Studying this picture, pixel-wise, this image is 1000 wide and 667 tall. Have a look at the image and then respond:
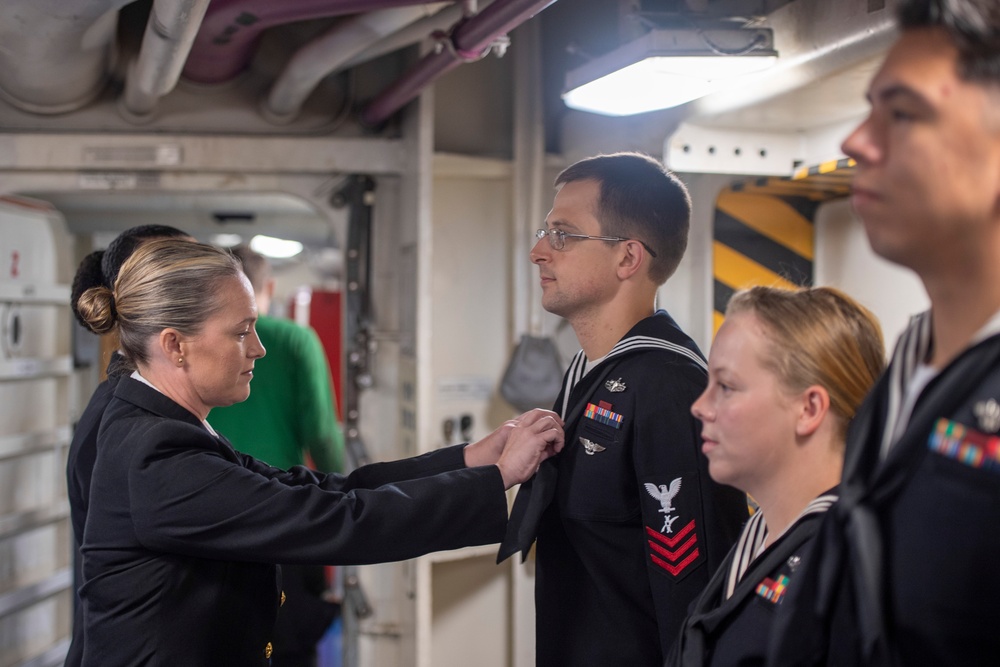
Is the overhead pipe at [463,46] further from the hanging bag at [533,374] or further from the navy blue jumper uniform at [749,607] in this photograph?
the navy blue jumper uniform at [749,607]

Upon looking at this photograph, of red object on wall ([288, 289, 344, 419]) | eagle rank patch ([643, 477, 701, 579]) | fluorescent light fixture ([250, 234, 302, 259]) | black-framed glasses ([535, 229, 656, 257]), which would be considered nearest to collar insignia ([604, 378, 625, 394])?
eagle rank patch ([643, 477, 701, 579])

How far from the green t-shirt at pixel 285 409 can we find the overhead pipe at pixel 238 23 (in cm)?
109

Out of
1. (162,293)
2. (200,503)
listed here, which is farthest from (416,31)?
(200,503)

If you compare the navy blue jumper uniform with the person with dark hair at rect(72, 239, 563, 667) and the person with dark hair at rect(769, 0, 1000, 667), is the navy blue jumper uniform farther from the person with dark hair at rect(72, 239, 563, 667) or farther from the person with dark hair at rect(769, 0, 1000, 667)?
the person with dark hair at rect(72, 239, 563, 667)

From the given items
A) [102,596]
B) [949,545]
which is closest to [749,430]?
[949,545]

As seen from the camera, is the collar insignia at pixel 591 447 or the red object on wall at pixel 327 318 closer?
the collar insignia at pixel 591 447

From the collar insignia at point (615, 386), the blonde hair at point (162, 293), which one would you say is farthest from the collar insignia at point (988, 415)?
the blonde hair at point (162, 293)

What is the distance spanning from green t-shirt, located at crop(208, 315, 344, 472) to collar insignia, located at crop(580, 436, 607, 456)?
2.39 metres

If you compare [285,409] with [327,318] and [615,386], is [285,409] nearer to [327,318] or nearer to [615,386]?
[615,386]

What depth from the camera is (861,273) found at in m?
3.16

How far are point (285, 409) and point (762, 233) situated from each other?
2184 millimetres

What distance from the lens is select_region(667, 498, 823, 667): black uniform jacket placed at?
4.17 feet

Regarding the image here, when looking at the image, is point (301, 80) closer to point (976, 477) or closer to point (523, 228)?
point (523, 228)

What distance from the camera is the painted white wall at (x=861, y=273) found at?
3.03 m
